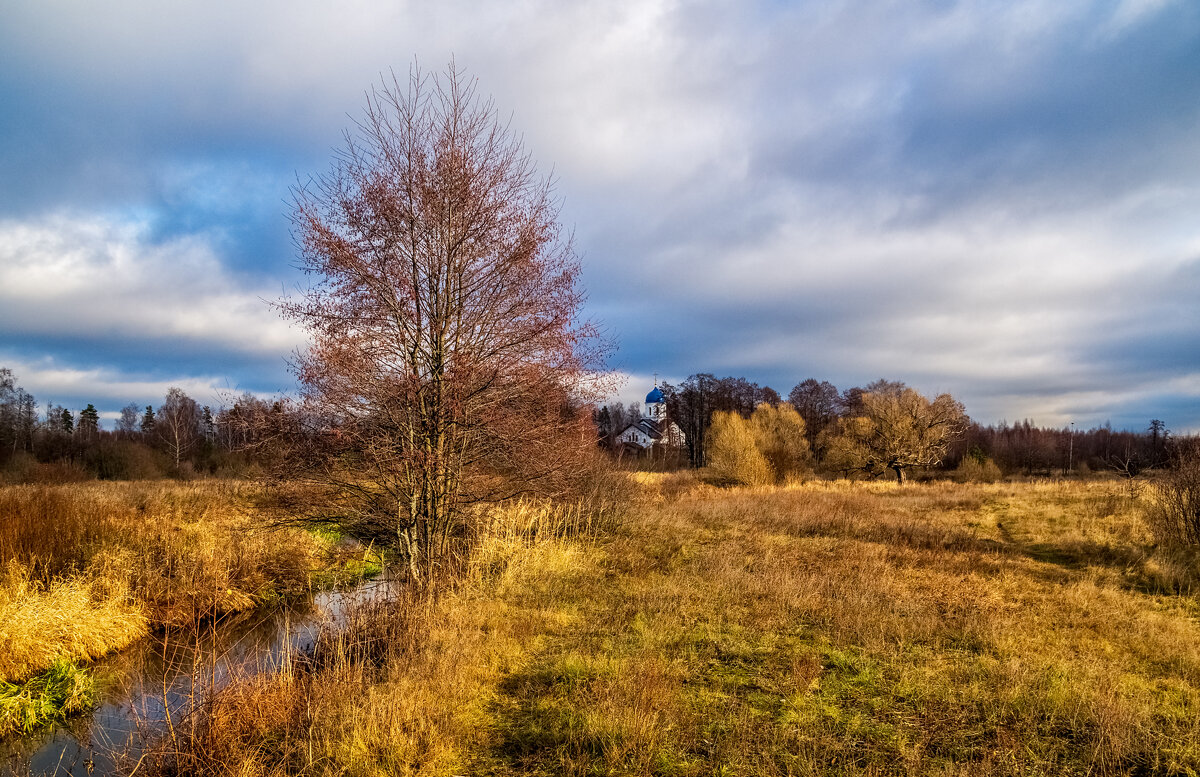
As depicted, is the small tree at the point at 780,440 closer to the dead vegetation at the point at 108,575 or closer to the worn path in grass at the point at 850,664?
the worn path in grass at the point at 850,664

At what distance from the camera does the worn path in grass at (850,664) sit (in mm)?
4281

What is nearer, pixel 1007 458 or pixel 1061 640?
pixel 1061 640

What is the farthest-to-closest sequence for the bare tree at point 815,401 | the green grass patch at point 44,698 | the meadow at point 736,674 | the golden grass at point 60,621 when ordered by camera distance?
the bare tree at point 815,401 → the golden grass at point 60,621 → the green grass patch at point 44,698 → the meadow at point 736,674

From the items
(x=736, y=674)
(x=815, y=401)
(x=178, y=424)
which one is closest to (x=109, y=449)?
(x=178, y=424)

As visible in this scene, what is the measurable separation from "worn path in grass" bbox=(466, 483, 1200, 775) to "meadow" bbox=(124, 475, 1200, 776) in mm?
27

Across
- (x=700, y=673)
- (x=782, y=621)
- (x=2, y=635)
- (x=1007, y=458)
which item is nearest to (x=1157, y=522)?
(x=782, y=621)

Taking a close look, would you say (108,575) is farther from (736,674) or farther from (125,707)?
(736,674)

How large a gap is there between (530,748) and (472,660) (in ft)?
5.33

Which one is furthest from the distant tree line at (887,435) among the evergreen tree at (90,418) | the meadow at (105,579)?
the evergreen tree at (90,418)

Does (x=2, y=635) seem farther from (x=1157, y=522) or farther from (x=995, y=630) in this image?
(x=1157, y=522)

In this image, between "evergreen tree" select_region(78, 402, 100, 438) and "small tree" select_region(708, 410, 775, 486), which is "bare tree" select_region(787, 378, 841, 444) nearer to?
"small tree" select_region(708, 410, 775, 486)

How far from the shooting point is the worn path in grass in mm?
4281

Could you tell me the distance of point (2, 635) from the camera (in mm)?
7332

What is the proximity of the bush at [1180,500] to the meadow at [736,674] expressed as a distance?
847 mm
